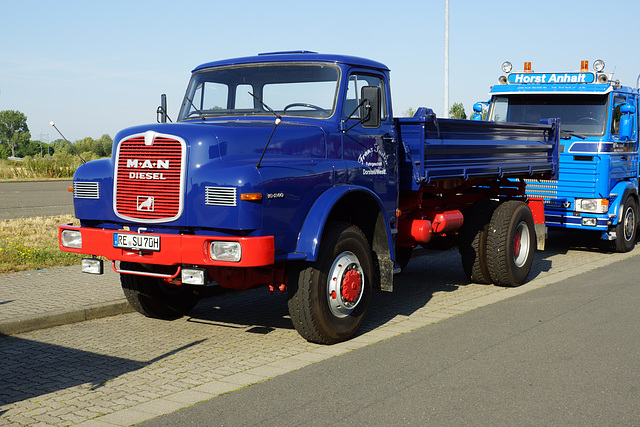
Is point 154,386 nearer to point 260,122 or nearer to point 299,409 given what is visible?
point 299,409

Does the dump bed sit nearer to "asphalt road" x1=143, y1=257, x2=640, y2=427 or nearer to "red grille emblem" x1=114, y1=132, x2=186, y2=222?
"asphalt road" x1=143, y1=257, x2=640, y2=427

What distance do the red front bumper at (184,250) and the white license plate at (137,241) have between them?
4cm

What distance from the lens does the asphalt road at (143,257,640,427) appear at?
4617 mm

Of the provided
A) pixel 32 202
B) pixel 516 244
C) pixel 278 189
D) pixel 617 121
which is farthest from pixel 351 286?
pixel 32 202

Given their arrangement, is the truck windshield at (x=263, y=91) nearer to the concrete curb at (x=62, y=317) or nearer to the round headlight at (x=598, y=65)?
the concrete curb at (x=62, y=317)

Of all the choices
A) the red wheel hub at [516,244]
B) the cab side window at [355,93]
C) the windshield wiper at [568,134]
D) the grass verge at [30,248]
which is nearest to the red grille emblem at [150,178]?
the cab side window at [355,93]

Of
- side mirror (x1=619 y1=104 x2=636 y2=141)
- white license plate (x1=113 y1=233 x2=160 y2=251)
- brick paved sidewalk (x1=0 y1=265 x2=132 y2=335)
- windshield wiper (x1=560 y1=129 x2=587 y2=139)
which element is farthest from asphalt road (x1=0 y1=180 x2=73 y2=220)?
side mirror (x1=619 y1=104 x2=636 y2=141)

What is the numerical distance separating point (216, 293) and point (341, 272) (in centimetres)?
270

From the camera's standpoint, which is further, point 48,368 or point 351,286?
point 351,286

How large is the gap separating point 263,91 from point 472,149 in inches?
111

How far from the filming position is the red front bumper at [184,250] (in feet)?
18.9

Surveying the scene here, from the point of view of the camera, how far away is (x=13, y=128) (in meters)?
98.6

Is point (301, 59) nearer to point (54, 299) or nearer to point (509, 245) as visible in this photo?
point (54, 299)

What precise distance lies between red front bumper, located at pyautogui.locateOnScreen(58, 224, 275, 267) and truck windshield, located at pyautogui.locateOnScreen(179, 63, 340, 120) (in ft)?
5.62
